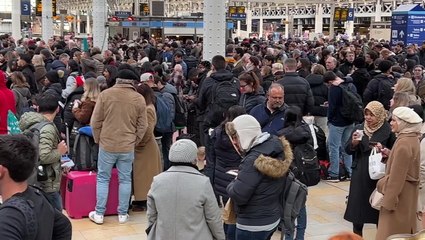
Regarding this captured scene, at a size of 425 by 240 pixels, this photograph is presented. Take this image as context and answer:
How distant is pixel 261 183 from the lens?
4.53m

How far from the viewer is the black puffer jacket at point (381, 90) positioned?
949 cm

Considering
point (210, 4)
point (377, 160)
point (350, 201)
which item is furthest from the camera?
point (210, 4)

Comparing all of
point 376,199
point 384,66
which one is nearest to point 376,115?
point 376,199

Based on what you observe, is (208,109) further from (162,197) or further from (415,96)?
(162,197)

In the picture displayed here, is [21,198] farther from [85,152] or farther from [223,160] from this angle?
[85,152]

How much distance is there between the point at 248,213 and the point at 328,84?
5.08 metres

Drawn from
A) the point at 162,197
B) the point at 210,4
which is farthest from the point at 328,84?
the point at 162,197

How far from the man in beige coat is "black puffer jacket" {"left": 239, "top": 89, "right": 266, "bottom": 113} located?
1.41m

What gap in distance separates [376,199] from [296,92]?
303cm

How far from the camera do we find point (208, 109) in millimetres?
8375

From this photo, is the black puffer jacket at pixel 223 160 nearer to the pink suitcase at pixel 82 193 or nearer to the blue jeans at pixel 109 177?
the blue jeans at pixel 109 177

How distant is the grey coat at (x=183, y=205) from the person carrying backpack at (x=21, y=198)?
4.46 ft

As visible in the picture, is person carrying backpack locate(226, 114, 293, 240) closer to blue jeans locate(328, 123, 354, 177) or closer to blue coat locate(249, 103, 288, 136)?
blue coat locate(249, 103, 288, 136)

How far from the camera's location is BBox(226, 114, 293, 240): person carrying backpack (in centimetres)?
446
